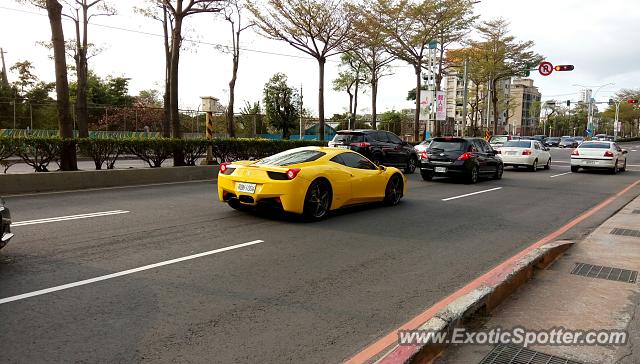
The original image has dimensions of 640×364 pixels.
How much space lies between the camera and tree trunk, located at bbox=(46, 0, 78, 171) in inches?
530

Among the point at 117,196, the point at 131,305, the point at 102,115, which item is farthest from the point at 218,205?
the point at 102,115

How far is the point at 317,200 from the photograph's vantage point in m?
8.77

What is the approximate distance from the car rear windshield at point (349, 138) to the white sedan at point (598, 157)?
35.8 ft

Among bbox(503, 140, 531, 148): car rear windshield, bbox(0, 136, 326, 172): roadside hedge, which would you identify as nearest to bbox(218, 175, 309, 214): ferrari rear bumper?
bbox(0, 136, 326, 172): roadside hedge

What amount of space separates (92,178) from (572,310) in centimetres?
1208

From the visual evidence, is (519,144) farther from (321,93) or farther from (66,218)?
(66,218)

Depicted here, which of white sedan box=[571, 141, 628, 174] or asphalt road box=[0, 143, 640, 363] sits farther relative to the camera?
white sedan box=[571, 141, 628, 174]

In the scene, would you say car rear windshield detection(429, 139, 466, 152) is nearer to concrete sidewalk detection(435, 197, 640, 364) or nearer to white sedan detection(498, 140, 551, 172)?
white sedan detection(498, 140, 551, 172)

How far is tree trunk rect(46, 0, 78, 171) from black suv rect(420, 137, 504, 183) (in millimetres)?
11161

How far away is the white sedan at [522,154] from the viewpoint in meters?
22.3

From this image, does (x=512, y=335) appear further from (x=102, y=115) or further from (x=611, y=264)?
(x=102, y=115)

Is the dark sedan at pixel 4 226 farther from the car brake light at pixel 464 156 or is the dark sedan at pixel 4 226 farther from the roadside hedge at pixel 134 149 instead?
the car brake light at pixel 464 156

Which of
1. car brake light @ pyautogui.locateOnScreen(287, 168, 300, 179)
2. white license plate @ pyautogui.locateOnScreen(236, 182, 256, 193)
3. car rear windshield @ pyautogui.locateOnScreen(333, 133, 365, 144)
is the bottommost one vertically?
white license plate @ pyautogui.locateOnScreen(236, 182, 256, 193)

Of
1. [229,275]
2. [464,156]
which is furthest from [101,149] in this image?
[464,156]
